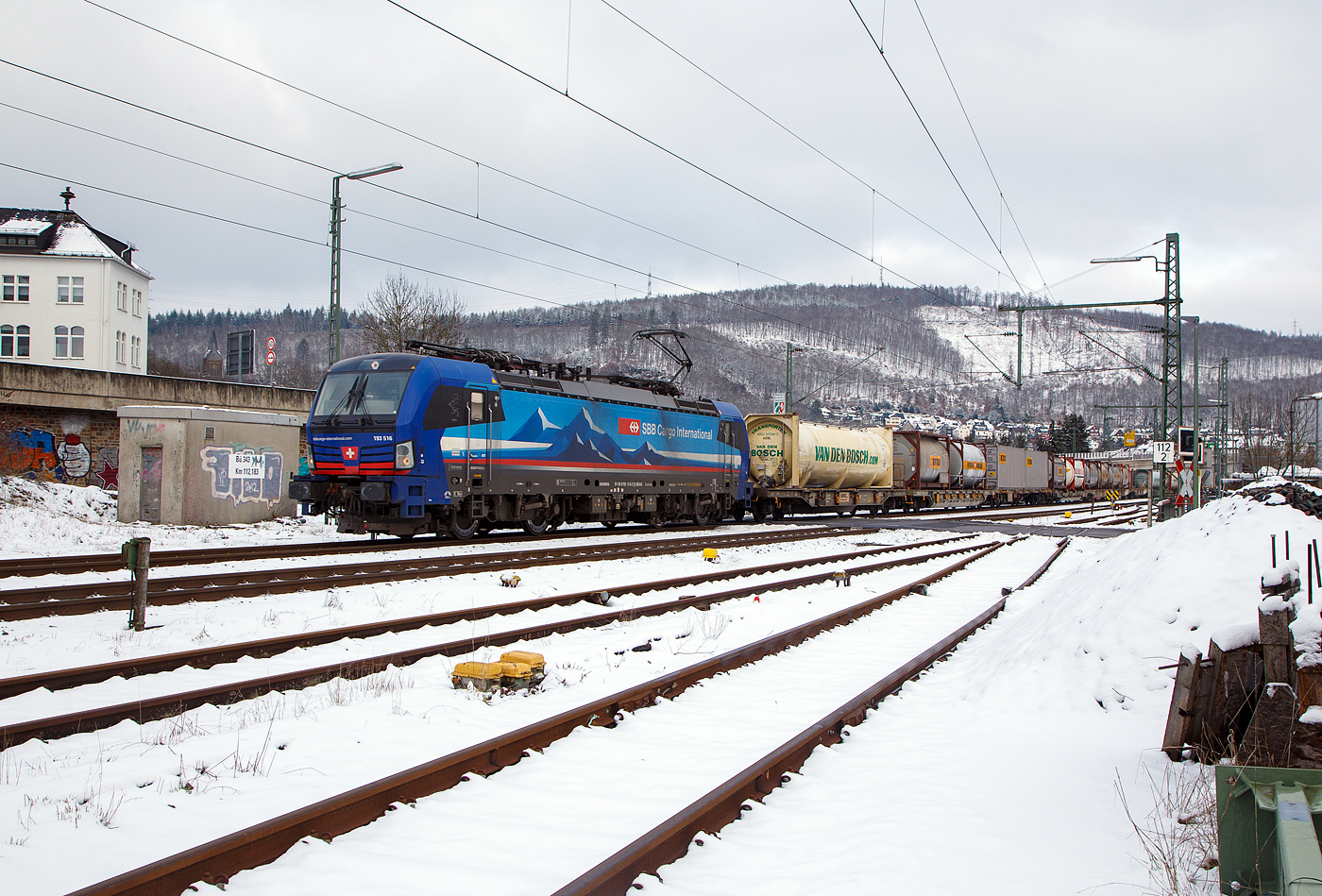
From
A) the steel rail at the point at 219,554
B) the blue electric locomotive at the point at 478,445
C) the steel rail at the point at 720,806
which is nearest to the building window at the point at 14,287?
the steel rail at the point at 219,554

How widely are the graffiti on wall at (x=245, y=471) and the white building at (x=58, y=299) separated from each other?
3322 cm

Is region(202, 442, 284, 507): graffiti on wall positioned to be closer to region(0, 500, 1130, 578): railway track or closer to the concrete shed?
the concrete shed

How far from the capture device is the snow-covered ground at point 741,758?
11.7 ft

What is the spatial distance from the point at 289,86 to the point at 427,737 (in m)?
11.4

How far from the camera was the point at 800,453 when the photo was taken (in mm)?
28000

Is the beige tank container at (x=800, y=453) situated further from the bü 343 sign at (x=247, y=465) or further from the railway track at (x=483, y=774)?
the railway track at (x=483, y=774)

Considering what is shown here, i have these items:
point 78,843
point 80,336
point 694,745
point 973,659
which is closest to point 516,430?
point 973,659

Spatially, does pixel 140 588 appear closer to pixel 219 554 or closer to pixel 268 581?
pixel 268 581

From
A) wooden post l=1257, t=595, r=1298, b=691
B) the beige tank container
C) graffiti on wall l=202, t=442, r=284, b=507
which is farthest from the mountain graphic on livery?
wooden post l=1257, t=595, r=1298, b=691

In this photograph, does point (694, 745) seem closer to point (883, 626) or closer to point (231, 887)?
point (231, 887)

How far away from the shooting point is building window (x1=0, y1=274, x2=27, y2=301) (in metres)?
46.1

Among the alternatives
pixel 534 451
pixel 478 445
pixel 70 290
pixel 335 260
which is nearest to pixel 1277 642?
pixel 478 445

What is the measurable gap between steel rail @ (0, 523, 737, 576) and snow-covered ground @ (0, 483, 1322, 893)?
14.4ft

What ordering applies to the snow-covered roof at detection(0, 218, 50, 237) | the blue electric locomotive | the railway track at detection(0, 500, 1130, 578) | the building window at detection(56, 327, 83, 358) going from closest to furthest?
the railway track at detection(0, 500, 1130, 578)
the blue electric locomotive
the building window at detection(56, 327, 83, 358)
the snow-covered roof at detection(0, 218, 50, 237)
